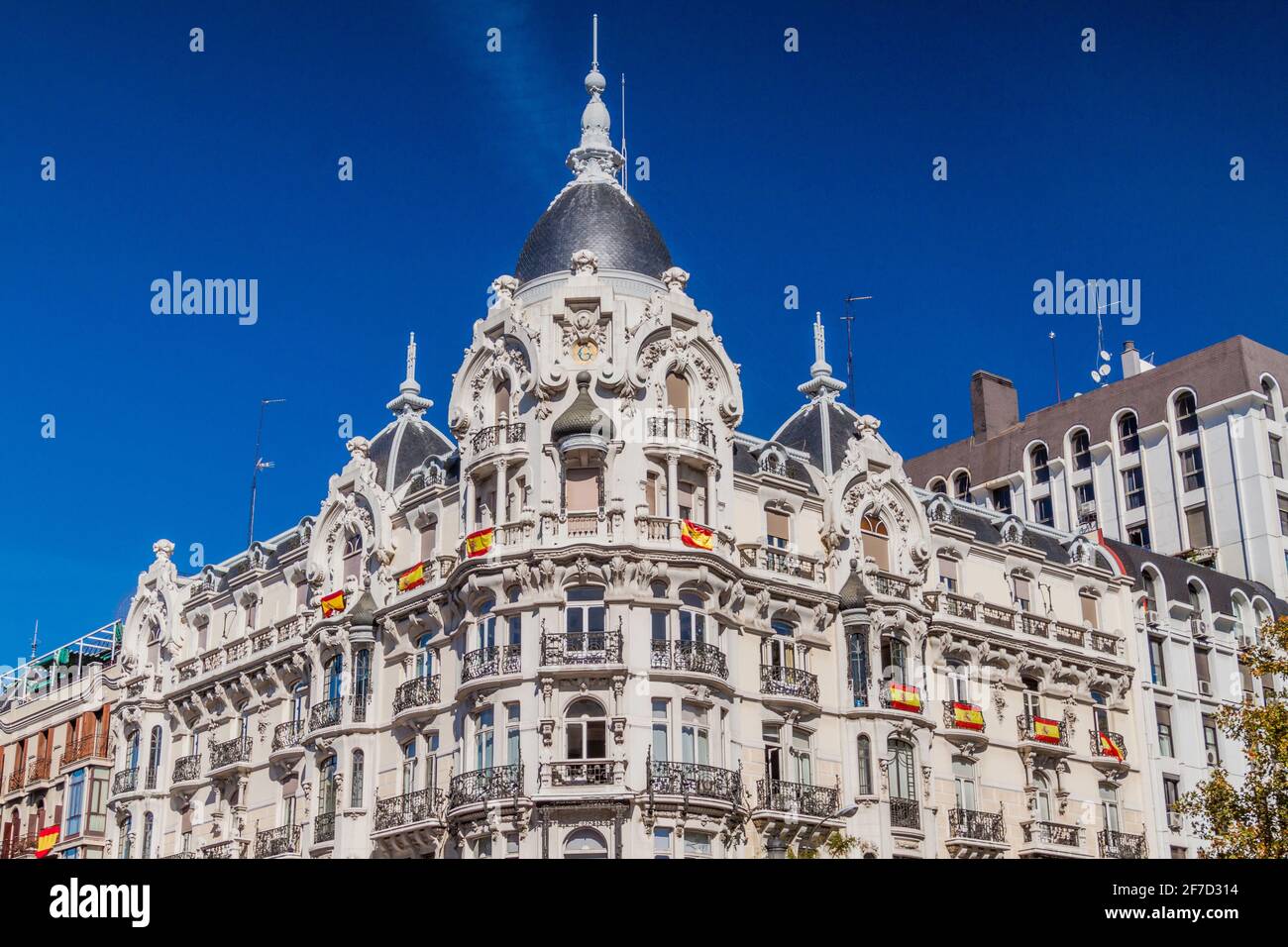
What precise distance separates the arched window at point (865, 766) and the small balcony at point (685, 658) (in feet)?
21.9

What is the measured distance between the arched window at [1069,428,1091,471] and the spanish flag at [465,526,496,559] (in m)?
45.0

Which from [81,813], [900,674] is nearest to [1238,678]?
[900,674]

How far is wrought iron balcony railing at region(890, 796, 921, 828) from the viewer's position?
54250mm

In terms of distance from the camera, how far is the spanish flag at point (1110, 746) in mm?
62625

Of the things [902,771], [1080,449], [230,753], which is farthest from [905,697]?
[1080,449]

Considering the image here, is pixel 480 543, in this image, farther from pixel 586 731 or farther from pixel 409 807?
pixel 409 807

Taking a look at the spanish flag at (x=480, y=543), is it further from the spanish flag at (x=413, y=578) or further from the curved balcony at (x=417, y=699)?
the curved balcony at (x=417, y=699)

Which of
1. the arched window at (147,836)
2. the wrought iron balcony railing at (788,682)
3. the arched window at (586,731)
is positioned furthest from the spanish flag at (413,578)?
the arched window at (147,836)

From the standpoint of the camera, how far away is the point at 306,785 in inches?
2250

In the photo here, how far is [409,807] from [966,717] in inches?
760

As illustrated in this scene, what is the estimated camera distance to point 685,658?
164ft

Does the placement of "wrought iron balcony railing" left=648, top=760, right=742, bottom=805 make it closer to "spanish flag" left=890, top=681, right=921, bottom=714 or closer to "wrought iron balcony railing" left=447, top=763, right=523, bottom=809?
"wrought iron balcony railing" left=447, top=763, right=523, bottom=809
